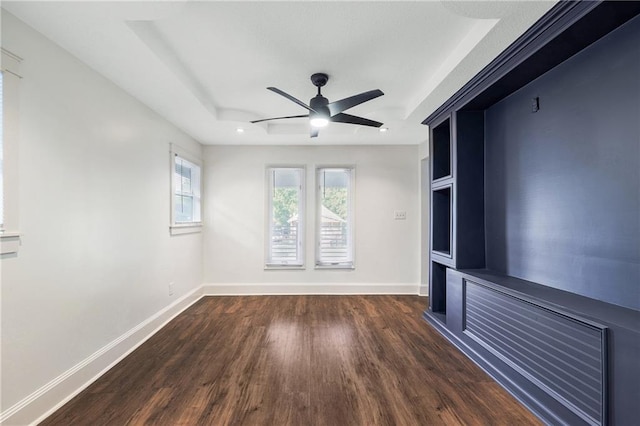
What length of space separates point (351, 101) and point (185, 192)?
8.98 ft

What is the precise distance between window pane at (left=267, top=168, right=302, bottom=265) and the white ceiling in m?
1.50

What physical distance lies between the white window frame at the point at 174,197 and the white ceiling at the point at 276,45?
1.86ft

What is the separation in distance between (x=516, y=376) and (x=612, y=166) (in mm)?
1503

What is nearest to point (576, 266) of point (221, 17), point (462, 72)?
point (462, 72)

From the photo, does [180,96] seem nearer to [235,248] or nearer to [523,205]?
[235,248]

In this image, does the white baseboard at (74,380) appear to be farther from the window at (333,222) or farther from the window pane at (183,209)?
the window at (333,222)

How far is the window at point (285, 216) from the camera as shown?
4480mm

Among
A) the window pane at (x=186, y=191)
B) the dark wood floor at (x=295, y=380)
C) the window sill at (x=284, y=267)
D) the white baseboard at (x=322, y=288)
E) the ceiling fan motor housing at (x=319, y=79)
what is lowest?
the dark wood floor at (x=295, y=380)

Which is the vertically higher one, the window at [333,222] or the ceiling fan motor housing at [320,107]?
the ceiling fan motor housing at [320,107]

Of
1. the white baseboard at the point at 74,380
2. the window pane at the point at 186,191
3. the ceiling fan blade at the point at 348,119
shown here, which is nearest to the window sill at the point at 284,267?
the window pane at the point at 186,191

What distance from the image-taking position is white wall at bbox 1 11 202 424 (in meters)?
1.60

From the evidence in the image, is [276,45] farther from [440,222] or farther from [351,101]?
[440,222]

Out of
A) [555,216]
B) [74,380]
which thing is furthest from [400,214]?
[74,380]

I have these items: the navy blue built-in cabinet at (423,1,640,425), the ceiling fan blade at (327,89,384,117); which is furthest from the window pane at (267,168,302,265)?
the navy blue built-in cabinet at (423,1,640,425)
